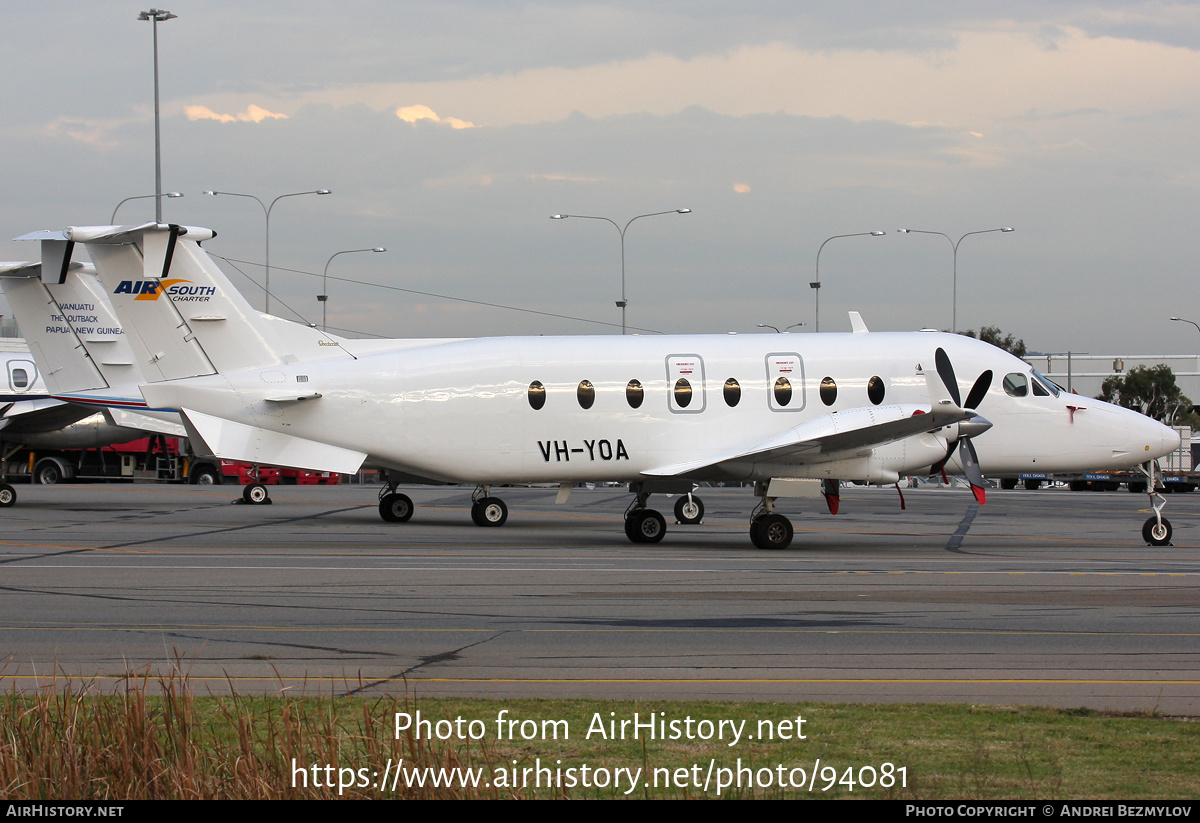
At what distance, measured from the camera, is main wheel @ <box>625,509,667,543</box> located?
22312 mm

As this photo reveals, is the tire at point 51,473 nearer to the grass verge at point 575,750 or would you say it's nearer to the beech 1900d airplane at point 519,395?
the beech 1900d airplane at point 519,395

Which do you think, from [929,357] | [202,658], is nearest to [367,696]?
[202,658]

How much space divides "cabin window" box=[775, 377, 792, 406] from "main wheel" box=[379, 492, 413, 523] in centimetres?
1057

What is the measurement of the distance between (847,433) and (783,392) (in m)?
2.43

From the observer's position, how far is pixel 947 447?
2116cm

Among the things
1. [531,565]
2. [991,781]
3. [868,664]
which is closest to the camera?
[991,781]

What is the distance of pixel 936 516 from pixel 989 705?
23.6 meters

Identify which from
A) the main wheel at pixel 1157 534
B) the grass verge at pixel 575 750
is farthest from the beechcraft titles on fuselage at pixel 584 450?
the grass verge at pixel 575 750

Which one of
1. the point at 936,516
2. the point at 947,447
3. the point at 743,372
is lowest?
the point at 936,516

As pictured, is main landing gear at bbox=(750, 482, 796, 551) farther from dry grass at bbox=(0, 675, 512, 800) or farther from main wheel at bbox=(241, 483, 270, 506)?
main wheel at bbox=(241, 483, 270, 506)

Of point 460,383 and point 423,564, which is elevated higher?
point 460,383

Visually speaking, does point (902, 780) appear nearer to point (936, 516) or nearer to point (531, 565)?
point (531, 565)

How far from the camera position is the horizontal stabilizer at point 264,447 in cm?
2195

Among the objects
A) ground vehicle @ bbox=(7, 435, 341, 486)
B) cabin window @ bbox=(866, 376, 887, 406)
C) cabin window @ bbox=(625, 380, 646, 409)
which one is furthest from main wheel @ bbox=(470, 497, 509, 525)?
ground vehicle @ bbox=(7, 435, 341, 486)
